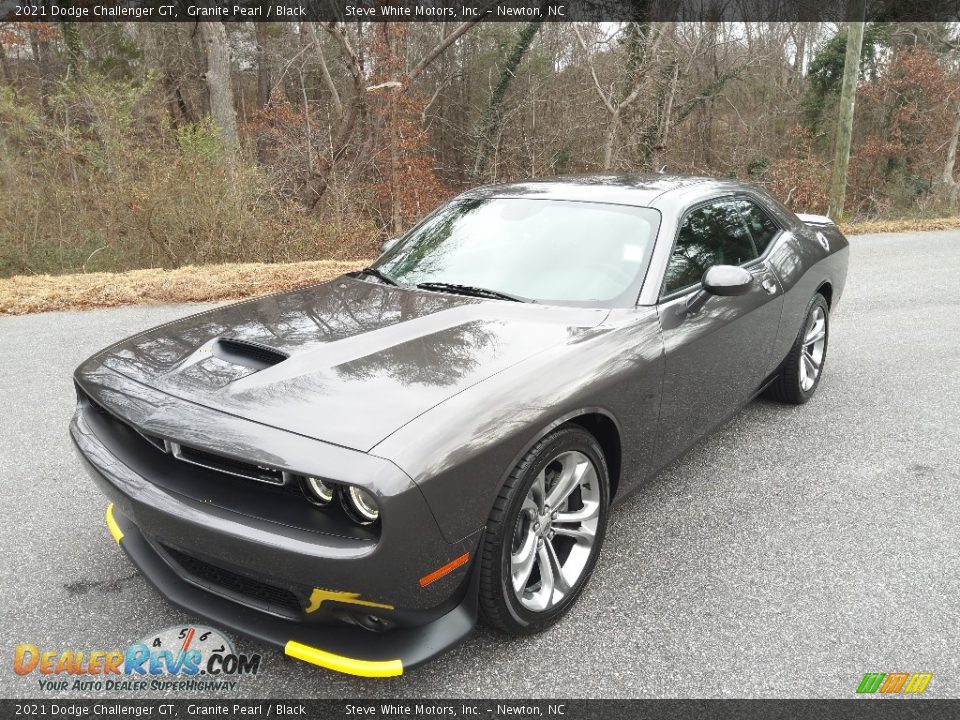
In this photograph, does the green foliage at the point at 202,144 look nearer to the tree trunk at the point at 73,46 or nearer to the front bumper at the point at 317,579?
the front bumper at the point at 317,579

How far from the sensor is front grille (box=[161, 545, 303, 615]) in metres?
2.08

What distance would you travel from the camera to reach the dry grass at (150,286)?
725cm

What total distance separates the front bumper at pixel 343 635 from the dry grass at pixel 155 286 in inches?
230

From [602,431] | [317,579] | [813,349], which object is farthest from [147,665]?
[813,349]

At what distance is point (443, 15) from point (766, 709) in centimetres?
1931

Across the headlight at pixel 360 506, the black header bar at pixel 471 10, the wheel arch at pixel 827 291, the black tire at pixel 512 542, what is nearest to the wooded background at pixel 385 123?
the black header bar at pixel 471 10

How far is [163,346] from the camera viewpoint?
2.75 metres

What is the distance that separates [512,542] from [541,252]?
4.80ft

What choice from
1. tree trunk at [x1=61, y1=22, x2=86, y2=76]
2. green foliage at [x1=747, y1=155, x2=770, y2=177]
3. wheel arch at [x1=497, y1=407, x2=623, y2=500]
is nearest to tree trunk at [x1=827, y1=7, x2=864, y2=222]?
green foliage at [x1=747, y1=155, x2=770, y2=177]

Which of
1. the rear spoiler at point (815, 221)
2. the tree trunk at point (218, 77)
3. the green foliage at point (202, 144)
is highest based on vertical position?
the tree trunk at point (218, 77)

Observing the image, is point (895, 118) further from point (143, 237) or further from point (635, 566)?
point (635, 566)

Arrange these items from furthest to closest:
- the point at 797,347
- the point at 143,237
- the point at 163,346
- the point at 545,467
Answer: the point at 143,237 < the point at 797,347 < the point at 163,346 < the point at 545,467

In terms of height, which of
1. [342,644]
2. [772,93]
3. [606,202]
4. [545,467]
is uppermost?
[772,93]

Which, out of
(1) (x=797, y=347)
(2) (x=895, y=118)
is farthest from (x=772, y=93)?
(1) (x=797, y=347)
